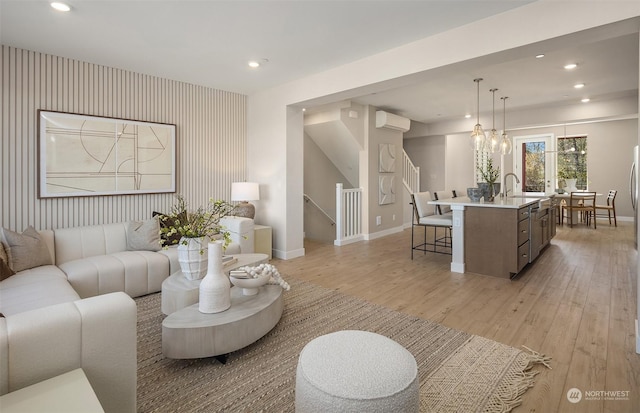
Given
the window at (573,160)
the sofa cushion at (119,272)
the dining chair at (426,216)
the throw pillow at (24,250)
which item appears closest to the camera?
the throw pillow at (24,250)

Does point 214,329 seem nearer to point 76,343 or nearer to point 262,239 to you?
point 76,343

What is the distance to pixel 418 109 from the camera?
6855mm

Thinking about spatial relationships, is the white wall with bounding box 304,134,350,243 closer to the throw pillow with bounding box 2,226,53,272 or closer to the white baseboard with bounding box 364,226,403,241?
the white baseboard with bounding box 364,226,403,241

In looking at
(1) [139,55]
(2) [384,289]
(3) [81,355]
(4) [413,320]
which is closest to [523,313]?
(4) [413,320]

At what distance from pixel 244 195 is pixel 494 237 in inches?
125

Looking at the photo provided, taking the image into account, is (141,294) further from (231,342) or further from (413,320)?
(413,320)

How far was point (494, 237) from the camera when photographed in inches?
156

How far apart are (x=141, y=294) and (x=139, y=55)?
2456 mm

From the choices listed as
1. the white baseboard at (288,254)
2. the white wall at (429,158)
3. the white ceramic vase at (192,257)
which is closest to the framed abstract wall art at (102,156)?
the white baseboard at (288,254)

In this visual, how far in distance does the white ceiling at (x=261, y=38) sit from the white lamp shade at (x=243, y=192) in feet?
4.54

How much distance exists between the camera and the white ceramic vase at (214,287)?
2.19 meters

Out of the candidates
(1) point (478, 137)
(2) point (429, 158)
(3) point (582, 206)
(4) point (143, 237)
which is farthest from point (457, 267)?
(2) point (429, 158)

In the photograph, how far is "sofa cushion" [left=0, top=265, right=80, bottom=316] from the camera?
2.16 m

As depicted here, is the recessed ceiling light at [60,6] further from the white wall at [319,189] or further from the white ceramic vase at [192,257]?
the white wall at [319,189]
